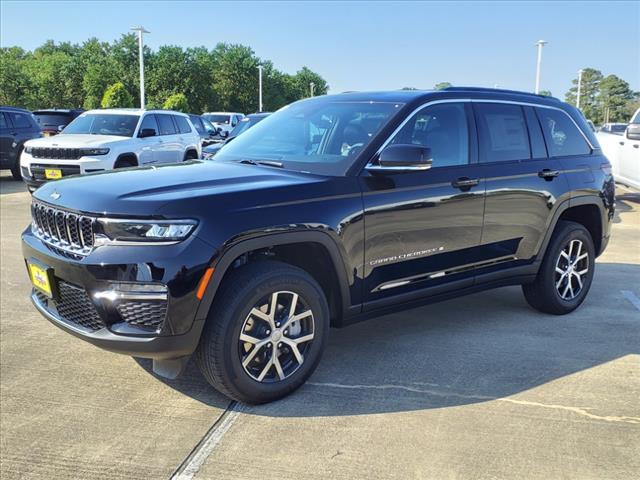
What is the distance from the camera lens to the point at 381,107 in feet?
13.5

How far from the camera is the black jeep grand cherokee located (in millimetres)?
2969

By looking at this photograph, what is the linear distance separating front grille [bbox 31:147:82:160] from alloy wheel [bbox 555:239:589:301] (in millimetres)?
8481

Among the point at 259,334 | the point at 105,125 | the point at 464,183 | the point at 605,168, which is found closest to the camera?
the point at 259,334

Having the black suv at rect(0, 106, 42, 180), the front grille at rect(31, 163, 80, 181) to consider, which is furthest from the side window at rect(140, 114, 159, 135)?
the black suv at rect(0, 106, 42, 180)

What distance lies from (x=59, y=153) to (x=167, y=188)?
840cm

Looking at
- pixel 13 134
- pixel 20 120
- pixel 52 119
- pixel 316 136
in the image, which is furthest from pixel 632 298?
pixel 52 119

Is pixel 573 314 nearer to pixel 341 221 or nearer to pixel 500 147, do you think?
pixel 500 147

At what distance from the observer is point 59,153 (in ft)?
34.7

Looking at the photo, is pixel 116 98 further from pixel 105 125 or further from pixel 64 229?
pixel 64 229

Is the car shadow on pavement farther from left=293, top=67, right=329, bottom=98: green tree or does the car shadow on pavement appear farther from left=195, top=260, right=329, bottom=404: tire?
left=293, top=67, right=329, bottom=98: green tree

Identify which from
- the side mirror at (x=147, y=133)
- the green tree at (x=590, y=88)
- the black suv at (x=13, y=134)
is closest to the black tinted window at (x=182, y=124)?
the side mirror at (x=147, y=133)

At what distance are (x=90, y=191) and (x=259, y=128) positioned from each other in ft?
5.87

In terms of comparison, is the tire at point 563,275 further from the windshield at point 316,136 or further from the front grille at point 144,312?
the front grille at point 144,312

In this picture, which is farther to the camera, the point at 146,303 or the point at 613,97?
the point at 613,97
